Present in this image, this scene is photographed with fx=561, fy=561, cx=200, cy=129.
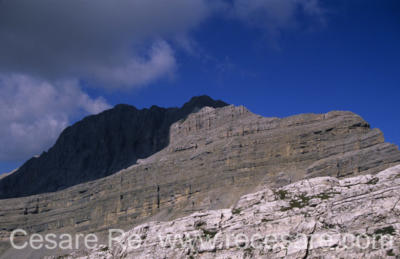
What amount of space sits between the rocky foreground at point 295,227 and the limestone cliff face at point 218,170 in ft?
82.6

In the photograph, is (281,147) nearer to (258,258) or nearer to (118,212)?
(118,212)

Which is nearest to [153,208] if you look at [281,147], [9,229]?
[281,147]

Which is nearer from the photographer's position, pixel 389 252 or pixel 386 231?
pixel 389 252

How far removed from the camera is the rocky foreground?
63312 millimetres

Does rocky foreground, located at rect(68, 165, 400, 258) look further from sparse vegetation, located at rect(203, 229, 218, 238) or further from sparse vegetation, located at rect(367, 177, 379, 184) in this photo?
sparse vegetation, located at rect(367, 177, 379, 184)

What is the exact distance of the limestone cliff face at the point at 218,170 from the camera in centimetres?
11019

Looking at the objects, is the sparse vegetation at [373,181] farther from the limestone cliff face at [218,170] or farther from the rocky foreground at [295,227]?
the limestone cliff face at [218,170]

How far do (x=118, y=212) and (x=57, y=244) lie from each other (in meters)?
18.3

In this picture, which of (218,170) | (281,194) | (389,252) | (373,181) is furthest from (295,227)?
(218,170)

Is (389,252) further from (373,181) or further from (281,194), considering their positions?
(281,194)

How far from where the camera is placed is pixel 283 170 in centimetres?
11831

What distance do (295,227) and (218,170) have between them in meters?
61.6

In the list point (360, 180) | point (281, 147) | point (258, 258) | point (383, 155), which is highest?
point (281, 147)

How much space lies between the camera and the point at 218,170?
13100 centimetres
